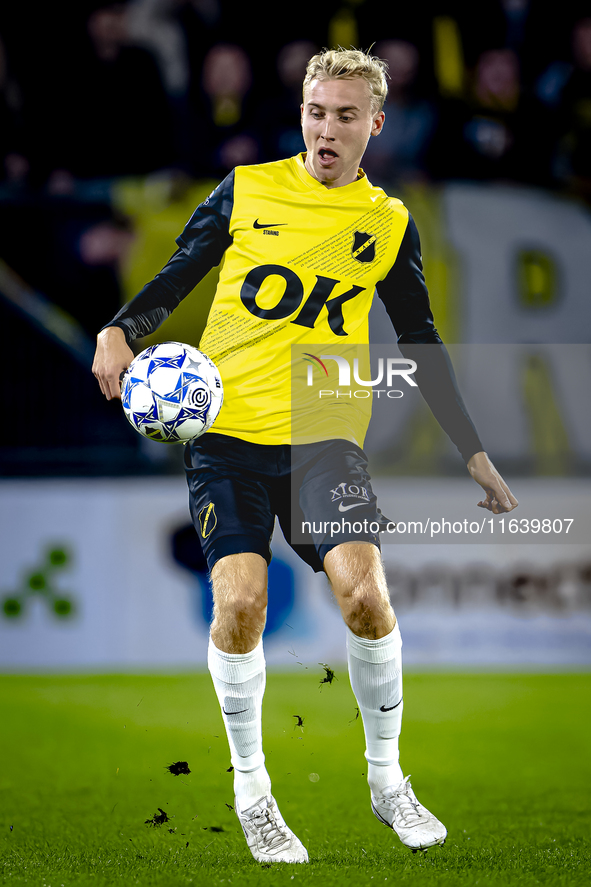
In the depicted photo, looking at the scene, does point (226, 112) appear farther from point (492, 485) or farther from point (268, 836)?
point (268, 836)

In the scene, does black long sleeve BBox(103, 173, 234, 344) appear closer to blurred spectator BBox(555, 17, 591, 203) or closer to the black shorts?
the black shorts

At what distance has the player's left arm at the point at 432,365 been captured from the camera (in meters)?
2.76

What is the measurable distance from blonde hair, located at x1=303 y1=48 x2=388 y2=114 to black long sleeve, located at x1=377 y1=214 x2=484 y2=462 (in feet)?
1.56

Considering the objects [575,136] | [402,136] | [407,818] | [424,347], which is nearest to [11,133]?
[402,136]

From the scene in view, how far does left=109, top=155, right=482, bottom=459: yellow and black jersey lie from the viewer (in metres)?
2.67

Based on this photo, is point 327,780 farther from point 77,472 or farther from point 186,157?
point 186,157

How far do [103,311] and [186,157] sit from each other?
1.20 m

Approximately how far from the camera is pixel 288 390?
8.77 feet

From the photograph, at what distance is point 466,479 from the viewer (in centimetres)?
547

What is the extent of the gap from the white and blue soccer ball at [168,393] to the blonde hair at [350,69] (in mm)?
995

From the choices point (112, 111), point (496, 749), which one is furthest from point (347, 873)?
point (112, 111)

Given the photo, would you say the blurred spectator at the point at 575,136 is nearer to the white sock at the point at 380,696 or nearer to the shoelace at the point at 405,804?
the white sock at the point at 380,696

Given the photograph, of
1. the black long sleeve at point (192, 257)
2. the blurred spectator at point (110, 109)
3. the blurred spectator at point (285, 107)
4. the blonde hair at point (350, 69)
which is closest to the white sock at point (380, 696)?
the black long sleeve at point (192, 257)

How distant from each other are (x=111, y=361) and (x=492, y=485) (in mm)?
1203
